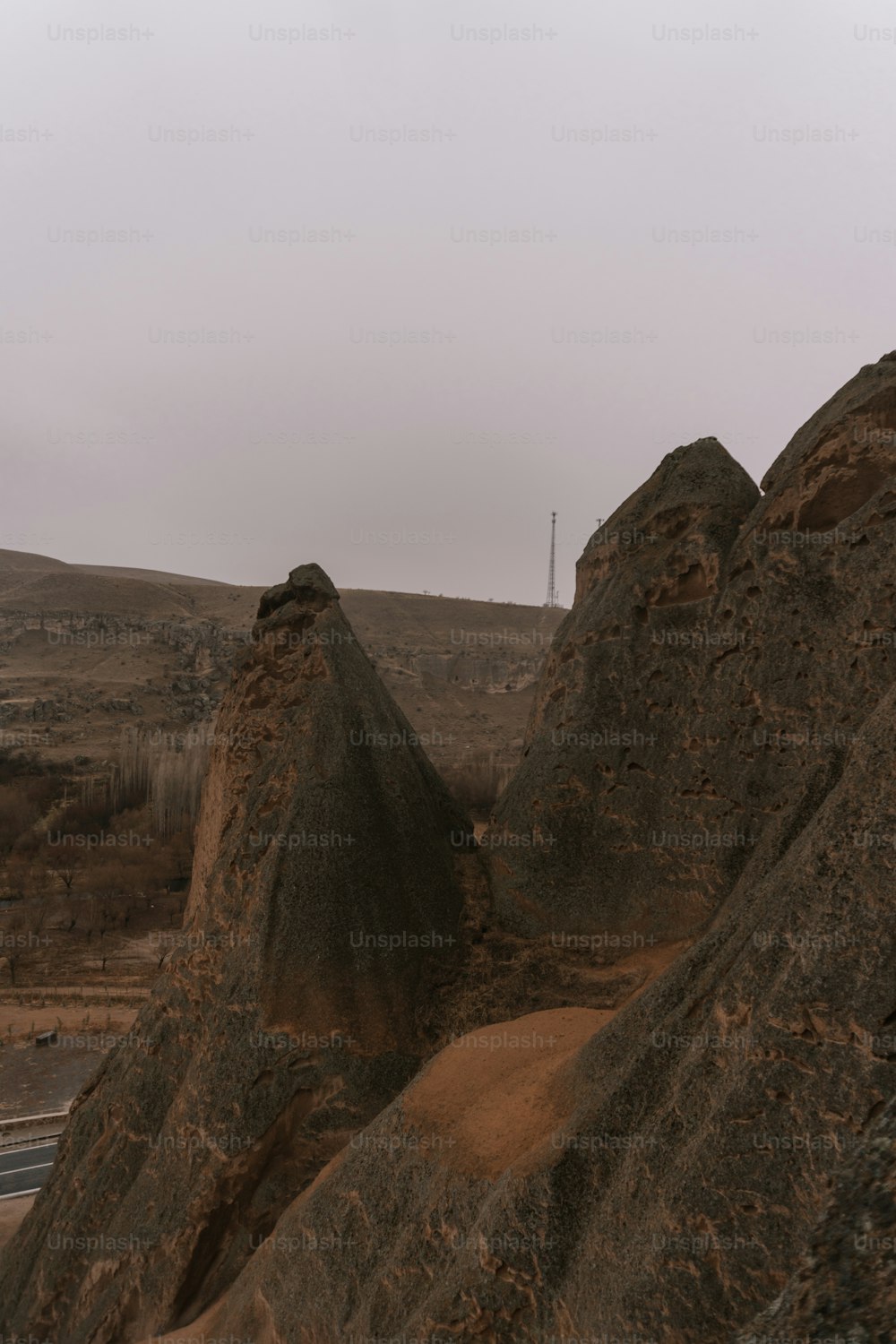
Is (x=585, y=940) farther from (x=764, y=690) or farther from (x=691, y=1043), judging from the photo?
(x=691, y=1043)

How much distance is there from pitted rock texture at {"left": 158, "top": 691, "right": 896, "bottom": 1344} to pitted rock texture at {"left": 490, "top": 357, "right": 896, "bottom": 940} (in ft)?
4.85

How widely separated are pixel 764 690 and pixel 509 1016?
3485 mm

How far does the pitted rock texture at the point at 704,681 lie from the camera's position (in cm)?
696

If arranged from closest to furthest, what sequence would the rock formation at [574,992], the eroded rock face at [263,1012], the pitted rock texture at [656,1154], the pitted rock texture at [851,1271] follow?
1. the pitted rock texture at [851,1271]
2. the pitted rock texture at [656,1154]
3. the rock formation at [574,992]
4. the eroded rock face at [263,1012]

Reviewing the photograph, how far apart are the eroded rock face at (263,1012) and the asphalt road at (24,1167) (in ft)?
29.8

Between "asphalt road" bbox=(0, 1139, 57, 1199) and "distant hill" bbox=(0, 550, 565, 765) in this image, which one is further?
"distant hill" bbox=(0, 550, 565, 765)

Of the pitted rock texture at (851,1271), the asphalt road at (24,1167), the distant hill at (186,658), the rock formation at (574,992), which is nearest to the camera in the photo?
the pitted rock texture at (851,1271)

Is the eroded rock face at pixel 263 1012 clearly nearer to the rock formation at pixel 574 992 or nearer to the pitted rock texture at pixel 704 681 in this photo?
the rock formation at pixel 574 992

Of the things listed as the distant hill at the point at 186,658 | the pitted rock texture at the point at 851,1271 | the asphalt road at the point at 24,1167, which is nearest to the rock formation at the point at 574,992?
the pitted rock texture at the point at 851,1271

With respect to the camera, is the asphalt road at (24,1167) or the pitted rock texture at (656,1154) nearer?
the pitted rock texture at (656,1154)

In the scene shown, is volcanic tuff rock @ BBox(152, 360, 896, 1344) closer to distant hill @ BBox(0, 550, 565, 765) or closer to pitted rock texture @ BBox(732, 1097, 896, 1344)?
pitted rock texture @ BBox(732, 1097, 896, 1344)

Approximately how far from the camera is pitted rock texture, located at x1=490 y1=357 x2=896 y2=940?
6.96 meters

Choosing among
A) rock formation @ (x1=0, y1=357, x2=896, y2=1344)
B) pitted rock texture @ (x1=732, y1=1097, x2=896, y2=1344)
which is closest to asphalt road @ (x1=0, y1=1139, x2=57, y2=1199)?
rock formation @ (x1=0, y1=357, x2=896, y2=1344)

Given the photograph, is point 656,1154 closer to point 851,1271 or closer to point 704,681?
Result: point 851,1271
